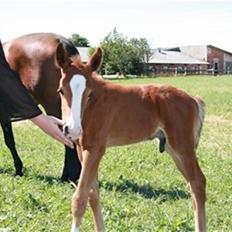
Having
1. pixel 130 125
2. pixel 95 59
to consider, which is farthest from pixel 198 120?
pixel 95 59

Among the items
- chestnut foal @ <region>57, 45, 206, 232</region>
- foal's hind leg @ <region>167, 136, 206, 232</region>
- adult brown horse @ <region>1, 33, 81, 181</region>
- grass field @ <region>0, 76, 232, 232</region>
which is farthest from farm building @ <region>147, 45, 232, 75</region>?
foal's hind leg @ <region>167, 136, 206, 232</region>

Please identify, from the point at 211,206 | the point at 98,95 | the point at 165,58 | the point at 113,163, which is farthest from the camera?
the point at 165,58

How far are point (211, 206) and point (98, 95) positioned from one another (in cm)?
185

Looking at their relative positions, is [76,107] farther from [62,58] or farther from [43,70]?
[43,70]

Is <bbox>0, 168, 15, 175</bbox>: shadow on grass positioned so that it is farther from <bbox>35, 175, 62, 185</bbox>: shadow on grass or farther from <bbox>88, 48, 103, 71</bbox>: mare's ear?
<bbox>88, 48, 103, 71</bbox>: mare's ear

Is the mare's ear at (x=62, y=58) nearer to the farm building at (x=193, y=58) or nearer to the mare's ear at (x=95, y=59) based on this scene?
the mare's ear at (x=95, y=59)


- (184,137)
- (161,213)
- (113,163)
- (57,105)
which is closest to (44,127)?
(184,137)

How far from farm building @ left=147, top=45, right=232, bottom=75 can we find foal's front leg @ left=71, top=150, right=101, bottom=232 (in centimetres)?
7238

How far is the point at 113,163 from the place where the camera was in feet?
24.4

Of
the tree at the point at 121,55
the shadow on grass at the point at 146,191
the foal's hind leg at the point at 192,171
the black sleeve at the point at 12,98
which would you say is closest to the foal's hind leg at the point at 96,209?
the foal's hind leg at the point at 192,171

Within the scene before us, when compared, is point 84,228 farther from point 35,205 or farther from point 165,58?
point 165,58

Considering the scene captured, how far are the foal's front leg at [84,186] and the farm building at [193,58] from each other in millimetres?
72377

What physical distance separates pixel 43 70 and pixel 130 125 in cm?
224

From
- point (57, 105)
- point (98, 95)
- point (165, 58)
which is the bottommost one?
point (165, 58)
